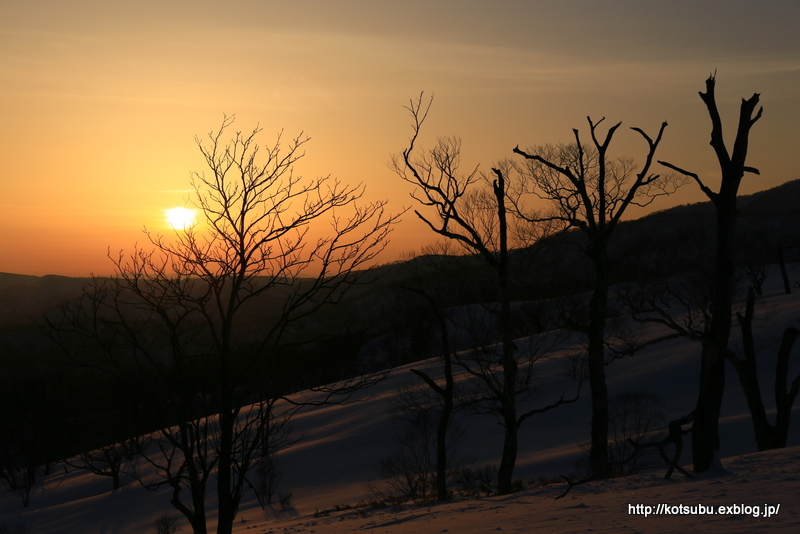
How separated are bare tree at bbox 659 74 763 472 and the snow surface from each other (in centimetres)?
113

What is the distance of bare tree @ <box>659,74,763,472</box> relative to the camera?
989 centimetres

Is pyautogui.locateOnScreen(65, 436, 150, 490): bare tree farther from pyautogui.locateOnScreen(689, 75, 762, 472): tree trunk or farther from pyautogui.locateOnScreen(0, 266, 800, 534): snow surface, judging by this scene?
pyautogui.locateOnScreen(689, 75, 762, 472): tree trunk

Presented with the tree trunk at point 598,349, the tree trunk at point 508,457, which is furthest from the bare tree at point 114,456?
the tree trunk at point 598,349

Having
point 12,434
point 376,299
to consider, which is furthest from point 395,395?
point 376,299

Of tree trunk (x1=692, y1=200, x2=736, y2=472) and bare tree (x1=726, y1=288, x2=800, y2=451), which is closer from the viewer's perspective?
tree trunk (x1=692, y1=200, x2=736, y2=472)

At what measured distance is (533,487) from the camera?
1518 centimetres

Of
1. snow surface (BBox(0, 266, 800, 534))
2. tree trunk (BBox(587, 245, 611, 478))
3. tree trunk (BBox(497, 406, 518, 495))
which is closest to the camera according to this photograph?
snow surface (BBox(0, 266, 800, 534))

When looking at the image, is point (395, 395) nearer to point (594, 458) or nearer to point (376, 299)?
point (594, 458)

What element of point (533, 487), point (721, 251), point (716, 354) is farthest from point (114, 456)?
point (721, 251)

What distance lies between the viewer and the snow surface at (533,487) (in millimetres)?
7211

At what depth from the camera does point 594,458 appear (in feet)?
41.5

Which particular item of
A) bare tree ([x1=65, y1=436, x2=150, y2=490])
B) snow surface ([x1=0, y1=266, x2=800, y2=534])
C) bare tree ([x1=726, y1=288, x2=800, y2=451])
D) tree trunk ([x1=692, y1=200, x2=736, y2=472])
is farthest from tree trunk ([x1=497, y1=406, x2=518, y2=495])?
bare tree ([x1=65, y1=436, x2=150, y2=490])

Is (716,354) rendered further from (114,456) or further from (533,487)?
(114,456)

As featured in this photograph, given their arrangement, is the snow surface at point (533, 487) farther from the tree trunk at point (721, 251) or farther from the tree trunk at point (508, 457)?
the tree trunk at point (721, 251)
